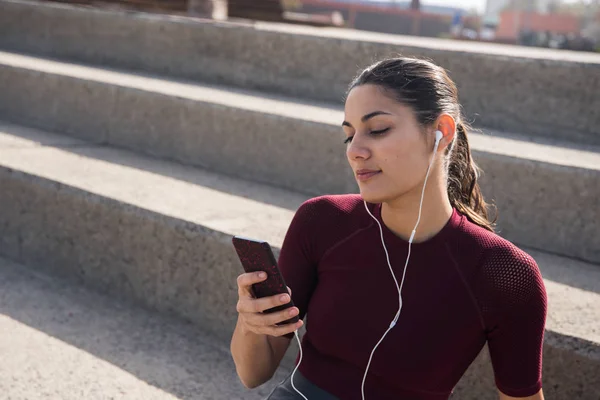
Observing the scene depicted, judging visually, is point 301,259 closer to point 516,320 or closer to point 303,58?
point 516,320

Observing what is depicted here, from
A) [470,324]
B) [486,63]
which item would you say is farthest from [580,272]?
[486,63]

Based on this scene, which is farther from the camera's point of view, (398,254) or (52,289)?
(52,289)

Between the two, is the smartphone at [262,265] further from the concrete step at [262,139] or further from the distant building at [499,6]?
the distant building at [499,6]

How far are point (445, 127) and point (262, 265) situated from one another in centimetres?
62

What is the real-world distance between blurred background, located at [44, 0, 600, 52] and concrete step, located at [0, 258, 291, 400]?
12.8 feet

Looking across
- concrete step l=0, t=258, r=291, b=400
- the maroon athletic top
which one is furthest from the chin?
concrete step l=0, t=258, r=291, b=400

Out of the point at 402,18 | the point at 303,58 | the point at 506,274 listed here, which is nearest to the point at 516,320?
the point at 506,274

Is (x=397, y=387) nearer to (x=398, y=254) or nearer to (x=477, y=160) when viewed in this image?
(x=398, y=254)

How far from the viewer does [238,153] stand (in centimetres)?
403

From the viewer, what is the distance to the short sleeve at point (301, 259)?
2158 mm

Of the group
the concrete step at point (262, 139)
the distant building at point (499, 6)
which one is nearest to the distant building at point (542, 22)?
the distant building at point (499, 6)

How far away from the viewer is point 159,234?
3.24 metres

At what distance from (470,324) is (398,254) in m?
0.27

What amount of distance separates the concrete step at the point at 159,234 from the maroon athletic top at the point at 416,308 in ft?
1.57
